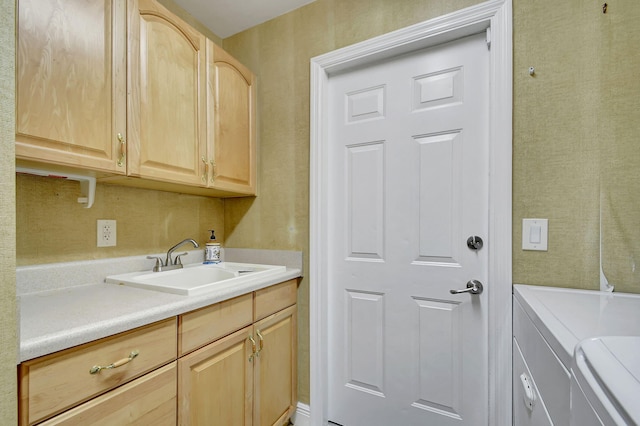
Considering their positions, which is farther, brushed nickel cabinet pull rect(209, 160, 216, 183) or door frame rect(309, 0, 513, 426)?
brushed nickel cabinet pull rect(209, 160, 216, 183)

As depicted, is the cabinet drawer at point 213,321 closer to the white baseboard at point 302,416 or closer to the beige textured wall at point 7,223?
the beige textured wall at point 7,223

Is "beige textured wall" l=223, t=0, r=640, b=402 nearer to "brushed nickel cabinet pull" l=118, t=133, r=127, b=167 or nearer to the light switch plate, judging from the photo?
the light switch plate

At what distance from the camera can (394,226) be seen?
4.99ft

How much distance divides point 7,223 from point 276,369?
1297 millimetres

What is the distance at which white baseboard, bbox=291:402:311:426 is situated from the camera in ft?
5.37

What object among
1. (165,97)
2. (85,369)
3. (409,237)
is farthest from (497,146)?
(85,369)

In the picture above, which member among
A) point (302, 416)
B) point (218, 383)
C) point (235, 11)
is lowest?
point (302, 416)

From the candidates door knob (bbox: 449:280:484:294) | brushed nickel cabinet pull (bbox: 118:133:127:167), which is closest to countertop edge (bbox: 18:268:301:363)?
brushed nickel cabinet pull (bbox: 118:133:127:167)

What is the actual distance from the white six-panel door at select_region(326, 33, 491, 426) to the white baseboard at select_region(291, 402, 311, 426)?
13 centimetres

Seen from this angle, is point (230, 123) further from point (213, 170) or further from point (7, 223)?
point (7, 223)

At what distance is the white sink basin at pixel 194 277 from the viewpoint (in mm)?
1158

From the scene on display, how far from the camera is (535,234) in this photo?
1180 millimetres

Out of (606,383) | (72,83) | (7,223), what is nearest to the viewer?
(606,383)

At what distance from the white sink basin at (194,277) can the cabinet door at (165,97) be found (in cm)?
47
